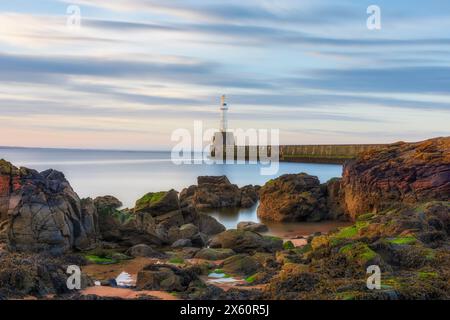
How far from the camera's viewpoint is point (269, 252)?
22625 millimetres

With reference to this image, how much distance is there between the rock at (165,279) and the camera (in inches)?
595

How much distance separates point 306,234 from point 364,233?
807cm

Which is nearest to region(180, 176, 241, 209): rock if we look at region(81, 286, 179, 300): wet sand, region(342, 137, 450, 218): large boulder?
region(342, 137, 450, 218): large boulder

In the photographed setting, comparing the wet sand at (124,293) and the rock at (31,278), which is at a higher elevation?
the rock at (31,278)

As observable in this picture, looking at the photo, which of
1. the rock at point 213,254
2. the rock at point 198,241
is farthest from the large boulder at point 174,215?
the rock at point 213,254

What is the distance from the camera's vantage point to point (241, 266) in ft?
61.2

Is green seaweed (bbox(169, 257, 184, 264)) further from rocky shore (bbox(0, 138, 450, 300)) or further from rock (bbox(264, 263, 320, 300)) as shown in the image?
rock (bbox(264, 263, 320, 300))

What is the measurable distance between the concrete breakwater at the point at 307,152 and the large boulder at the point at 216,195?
53930 millimetres

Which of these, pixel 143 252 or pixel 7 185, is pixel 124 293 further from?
pixel 7 185

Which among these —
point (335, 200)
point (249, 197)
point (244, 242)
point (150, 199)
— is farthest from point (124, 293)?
point (249, 197)

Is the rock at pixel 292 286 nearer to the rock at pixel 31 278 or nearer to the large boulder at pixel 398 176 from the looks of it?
the rock at pixel 31 278

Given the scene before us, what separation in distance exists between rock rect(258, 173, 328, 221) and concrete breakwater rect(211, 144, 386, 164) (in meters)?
61.3

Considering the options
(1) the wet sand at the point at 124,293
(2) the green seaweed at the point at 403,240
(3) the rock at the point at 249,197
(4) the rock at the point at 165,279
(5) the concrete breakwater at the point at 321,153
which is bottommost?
(3) the rock at the point at 249,197
